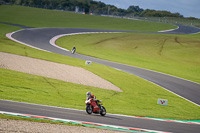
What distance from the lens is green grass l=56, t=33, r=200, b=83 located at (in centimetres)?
4025

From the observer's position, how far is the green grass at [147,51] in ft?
132

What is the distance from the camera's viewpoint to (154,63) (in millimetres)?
42500

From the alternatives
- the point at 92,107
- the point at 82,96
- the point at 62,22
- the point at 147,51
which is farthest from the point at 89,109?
the point at 62,22

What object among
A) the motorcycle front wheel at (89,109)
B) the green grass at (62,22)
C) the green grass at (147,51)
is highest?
the green grass at (62,22)

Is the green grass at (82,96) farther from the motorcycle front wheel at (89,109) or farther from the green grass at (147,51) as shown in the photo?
the green grass at (147,51)

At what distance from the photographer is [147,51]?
168 feet

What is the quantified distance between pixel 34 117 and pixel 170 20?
4847 inches

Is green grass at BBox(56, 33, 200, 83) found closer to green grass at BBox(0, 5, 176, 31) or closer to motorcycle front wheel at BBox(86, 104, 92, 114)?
motorcycle front wheel at BBox(86, 104, 92, 114)

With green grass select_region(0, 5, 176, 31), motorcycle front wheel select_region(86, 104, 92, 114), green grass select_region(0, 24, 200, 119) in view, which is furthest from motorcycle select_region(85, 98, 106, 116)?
green grass select_region(0, 5, 176, 31)

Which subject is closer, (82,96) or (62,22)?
(82,96)

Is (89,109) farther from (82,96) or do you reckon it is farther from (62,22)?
(62,22)

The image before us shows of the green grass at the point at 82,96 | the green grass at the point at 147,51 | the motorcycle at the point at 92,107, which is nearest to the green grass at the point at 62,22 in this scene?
the green grass at the point at 147,51

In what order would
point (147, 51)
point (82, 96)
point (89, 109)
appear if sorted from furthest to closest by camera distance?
1. point (147, 51)
2. point (82, 96)
3. point (89, 109)

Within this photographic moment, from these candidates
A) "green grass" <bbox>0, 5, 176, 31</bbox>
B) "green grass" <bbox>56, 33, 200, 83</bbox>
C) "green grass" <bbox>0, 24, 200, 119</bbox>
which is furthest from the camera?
"green grass" <bbox>0, 5, 176, 31</bbox>
